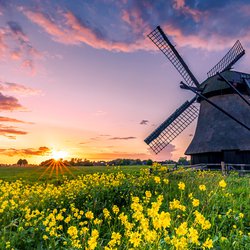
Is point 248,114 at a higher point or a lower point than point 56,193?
higher

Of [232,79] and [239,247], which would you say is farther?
[232,79]

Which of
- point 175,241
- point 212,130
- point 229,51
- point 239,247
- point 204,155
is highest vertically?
point 229,51

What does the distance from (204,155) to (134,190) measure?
15.1 m

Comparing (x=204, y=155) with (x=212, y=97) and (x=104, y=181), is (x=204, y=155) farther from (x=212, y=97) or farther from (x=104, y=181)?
(x=104, y=181)

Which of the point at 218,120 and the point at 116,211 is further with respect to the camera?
the point at 218,120

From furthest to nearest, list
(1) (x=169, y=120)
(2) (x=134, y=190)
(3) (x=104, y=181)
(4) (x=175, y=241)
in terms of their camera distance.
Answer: (1) (x=169, y=120) < (3) (x=104, y=181) < (2) (x=134, y=190) < (4) (x=175, y=241)

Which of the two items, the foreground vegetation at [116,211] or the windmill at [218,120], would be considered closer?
the foreground vegetation at [116,211]

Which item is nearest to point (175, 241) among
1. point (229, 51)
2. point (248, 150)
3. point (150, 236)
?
point (150, 236)

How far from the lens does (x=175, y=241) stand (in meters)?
3.74

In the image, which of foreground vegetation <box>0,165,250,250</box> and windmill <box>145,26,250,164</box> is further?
windmill <box>145,26,250,164</box>

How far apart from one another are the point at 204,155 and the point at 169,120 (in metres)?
4.30

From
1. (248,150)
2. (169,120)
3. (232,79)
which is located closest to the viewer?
(248,150)

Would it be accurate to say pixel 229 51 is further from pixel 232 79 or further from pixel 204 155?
pixel 204 155

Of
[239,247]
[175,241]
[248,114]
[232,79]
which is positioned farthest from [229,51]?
[175,241]
